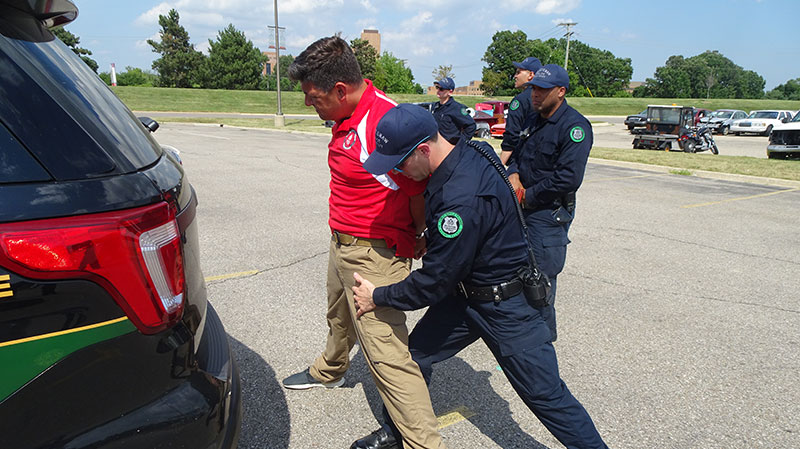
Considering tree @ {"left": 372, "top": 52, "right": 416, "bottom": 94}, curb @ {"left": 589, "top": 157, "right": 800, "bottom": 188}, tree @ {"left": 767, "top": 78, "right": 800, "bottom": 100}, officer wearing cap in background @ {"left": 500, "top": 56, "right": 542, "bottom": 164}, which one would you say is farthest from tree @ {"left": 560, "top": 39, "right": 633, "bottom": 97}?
officer wearing cap in background @ {"left": 500, "top": 56, "right": 542, "bottom": 164}

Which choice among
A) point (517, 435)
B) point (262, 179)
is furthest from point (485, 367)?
point (262, 179)

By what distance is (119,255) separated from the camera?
1257 millimetres

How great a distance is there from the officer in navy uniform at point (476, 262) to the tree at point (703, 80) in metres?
99.9

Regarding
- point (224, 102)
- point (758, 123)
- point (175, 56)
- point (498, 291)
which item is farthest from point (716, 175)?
Answer: point (175, 56)

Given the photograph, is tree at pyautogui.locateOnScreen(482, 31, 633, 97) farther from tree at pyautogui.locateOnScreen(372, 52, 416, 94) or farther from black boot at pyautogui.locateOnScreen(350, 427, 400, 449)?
black boot at pyautogui.locateOnScreen(350, 427, 400, 449)

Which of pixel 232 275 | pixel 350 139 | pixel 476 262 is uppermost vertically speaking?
pixel 350 139

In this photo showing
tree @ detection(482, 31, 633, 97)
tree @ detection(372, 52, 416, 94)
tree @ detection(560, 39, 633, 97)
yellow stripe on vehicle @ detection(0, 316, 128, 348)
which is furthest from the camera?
tree @ detection(560, 39, 633, 97)

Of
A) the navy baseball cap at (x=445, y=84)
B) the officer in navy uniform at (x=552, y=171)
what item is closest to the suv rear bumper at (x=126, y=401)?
the officer in navy uniform at (x=552, y=171)

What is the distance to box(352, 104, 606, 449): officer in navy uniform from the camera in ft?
6.07

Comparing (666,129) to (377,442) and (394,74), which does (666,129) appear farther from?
(394,74)

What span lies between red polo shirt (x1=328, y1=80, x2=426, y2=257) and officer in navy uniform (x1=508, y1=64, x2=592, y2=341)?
1.37 metres

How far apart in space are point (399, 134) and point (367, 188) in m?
0.44

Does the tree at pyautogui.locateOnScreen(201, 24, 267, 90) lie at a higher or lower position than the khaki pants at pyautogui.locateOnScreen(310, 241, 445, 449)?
higher

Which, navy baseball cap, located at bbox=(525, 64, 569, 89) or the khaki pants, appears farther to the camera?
navy baseball cap, located at bbox=(525, 64, 569, 89)
